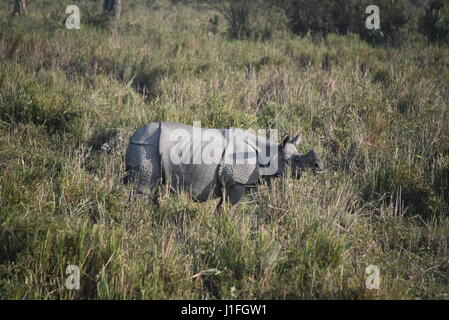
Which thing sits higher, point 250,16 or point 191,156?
point 250,16

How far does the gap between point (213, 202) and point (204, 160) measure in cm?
70

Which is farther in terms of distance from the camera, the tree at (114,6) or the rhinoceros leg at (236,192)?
the tree at (114,6)

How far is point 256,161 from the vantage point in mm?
4449

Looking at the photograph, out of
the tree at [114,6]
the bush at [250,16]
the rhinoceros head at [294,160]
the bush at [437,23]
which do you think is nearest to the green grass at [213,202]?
the rhinoceros head at [294,160]

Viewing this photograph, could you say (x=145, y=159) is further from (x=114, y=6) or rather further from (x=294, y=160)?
(x=114, y=6)

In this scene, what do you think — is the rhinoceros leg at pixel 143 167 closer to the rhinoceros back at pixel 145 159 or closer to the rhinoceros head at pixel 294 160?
the rhinoceros back at pixel 145 159

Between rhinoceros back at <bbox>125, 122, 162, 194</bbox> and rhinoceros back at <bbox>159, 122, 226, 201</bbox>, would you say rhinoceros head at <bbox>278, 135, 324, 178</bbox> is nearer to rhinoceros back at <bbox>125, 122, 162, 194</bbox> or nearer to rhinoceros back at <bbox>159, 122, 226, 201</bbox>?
rhinoceros back at <bbox>159, 122, 226, 201</bbox>

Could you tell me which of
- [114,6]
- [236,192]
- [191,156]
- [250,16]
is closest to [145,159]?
[191,156]

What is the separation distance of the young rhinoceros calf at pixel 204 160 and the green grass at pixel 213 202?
20cm

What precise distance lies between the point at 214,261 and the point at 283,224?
110cm

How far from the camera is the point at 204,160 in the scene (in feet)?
13.9

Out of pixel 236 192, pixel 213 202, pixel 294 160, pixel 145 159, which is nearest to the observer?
pixel 145 159

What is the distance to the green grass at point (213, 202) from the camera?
3.29 metres
